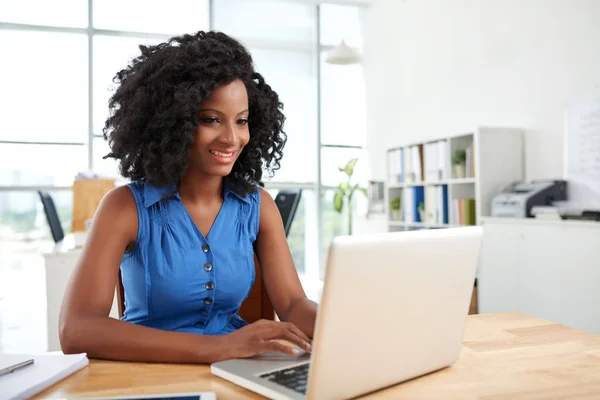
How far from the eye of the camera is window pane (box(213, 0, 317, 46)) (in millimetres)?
6383

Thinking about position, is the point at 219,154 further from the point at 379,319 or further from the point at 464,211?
the point at 464,211

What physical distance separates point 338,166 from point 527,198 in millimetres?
3441

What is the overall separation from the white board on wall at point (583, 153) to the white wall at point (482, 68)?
0.28 ft

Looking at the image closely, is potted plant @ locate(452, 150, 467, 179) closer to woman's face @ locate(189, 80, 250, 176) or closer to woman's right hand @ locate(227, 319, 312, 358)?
woman's face @ locate(189, 80, 250, 176)

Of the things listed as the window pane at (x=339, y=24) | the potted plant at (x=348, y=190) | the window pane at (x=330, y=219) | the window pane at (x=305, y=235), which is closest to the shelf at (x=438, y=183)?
the potted plant at (x=348, y=190)

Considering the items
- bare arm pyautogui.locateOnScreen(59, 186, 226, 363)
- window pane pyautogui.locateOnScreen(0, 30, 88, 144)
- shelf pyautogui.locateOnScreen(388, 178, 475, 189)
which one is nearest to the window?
window pane pyautogui.locateOnScreen(0, 30, 88, 144)

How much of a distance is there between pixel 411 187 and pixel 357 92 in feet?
7.42

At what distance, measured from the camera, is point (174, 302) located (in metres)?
1.26

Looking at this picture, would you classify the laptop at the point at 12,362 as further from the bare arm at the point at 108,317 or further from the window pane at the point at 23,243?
the window pane at the point at 23,243

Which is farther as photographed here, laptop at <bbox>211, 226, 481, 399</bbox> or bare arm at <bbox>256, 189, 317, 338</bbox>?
bare arm at <bbox>256, 189, 317, 338</bbox>

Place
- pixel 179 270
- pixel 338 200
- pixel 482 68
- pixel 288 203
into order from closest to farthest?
pixel 179 270, pixel 288 203, pixel 482 68, pixel 338 200

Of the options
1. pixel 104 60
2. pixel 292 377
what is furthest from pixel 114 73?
pixel 292 377

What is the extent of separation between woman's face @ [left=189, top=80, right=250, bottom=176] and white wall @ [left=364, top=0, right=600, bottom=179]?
9.56 ft

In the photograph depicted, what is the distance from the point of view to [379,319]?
0.76 m
